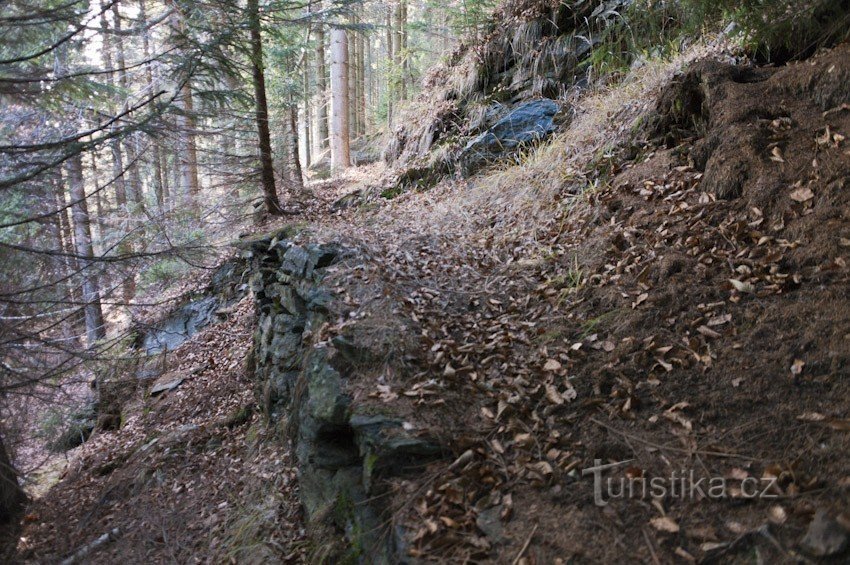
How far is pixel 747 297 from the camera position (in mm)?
3469

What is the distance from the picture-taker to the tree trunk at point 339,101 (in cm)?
1357

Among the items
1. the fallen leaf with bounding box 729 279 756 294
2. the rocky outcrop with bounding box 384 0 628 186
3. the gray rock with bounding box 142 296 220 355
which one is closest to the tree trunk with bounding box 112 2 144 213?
the gray rock with bounding box 142 296 220 355

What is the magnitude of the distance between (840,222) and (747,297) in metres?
0.86

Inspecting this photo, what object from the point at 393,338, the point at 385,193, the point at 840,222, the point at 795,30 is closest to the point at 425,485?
the point at 393,338

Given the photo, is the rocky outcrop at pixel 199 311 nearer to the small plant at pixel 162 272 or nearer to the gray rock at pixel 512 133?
the small plant at pixel 162 272

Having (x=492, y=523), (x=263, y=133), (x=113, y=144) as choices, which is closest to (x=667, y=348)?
(x=492, y=523)

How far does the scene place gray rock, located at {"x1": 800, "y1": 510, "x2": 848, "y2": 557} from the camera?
1.93m

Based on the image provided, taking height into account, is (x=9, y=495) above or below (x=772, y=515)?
below

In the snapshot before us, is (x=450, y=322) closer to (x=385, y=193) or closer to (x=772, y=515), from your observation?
(x=772, y=515)

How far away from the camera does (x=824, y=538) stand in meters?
1.97

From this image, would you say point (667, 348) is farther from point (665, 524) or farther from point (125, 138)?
point (125, 138)

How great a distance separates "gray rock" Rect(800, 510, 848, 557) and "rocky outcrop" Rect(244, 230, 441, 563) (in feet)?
6.11

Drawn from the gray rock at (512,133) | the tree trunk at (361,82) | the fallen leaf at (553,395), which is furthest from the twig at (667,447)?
the tree trunk at (361,82)

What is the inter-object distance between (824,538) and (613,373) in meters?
1.53
